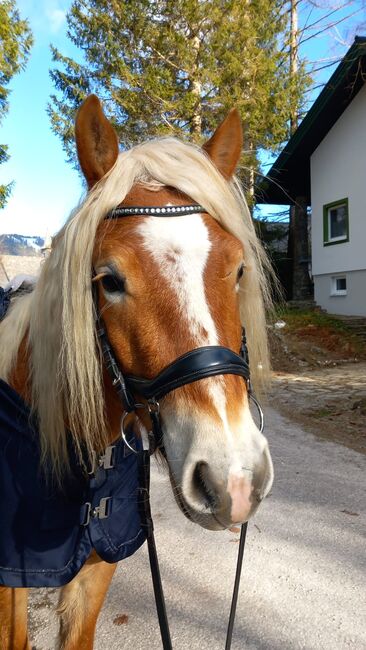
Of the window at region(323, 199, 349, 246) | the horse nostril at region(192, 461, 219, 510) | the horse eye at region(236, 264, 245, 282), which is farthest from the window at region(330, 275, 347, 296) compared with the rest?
the horse nostril at region(192, 461, 219, 510)

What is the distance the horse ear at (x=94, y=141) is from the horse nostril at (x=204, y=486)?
985 mm

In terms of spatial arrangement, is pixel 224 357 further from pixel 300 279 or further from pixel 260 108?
pixel 300 279

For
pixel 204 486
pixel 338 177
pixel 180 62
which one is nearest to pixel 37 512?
pixel 204 486

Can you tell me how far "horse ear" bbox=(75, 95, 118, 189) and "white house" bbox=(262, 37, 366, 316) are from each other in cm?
1064

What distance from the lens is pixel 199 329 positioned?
1.17 m

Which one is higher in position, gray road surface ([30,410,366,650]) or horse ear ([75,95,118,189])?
horse ear ([75,95,118,189])

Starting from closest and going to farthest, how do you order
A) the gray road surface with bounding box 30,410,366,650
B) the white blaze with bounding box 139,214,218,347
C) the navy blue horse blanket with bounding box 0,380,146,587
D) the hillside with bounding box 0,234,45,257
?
the white blaze with bounding box 139,214,218,347 < the navy blue horse blanket with bounding box 0,380,146,587 < the gray road surface with bounding box 30,410,366,650 < the hillside with bounding box 0,234,45,257

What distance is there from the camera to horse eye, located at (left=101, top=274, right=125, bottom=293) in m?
1.25

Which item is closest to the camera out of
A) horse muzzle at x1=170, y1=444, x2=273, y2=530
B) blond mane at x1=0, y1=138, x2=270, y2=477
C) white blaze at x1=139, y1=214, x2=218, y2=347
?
horse muzzle at x1=170, y1=444, x2=273, y2=530

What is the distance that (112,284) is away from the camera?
1275mm

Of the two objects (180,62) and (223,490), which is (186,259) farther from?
(180,62)

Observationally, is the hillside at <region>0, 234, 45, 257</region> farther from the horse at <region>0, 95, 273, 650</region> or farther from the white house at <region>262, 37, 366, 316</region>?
the white house at <region>262, 37, 366, 316</region>

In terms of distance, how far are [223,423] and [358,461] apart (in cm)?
370

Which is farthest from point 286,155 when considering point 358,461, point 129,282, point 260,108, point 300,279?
point 129,282
